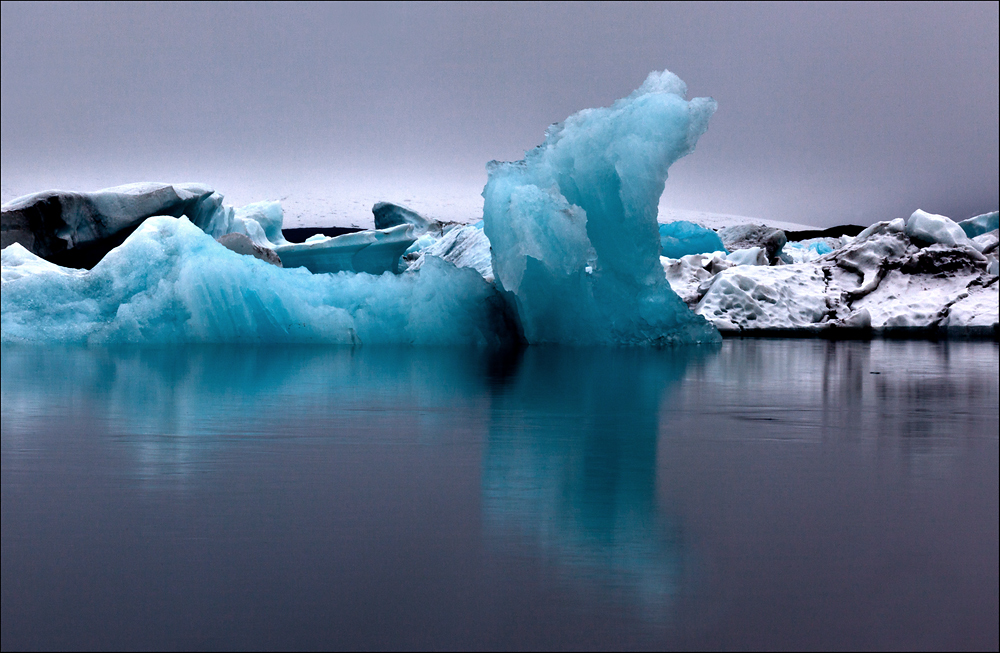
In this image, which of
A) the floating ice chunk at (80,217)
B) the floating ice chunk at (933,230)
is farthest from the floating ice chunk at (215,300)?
the floating ice chunk at (933,230)

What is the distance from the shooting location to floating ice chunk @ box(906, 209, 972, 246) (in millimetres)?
11289

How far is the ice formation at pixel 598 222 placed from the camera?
7.63 meters

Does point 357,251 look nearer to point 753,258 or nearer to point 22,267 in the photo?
point 22,267

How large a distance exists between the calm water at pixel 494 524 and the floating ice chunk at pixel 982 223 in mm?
15437

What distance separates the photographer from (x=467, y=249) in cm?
1197

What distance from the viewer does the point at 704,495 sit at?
1.93 m

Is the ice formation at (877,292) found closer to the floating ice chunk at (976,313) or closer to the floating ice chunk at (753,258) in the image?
the floating ice chunk at (976,313)

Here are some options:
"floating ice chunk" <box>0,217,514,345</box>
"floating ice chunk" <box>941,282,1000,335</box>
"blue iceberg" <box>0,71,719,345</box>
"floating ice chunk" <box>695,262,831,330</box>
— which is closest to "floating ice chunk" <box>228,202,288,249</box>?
"blue iceberg" <box>0,71,719,345</box>

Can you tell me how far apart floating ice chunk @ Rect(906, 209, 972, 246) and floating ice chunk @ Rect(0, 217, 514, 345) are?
5.75m

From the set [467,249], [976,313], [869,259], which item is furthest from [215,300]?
[976,313]

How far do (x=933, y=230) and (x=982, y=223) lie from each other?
7260mm

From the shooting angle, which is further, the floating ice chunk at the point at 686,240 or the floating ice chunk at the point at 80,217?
the floating ice chunk at the point at 686,240

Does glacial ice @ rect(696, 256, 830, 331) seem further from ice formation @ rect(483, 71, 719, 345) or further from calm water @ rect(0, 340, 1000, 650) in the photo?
calm water @ rect(0, 340, 1000, 650)

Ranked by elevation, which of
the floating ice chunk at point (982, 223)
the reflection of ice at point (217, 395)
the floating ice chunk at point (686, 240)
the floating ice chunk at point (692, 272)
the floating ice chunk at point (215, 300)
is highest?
the floating ice chunk at point (982, 223)
